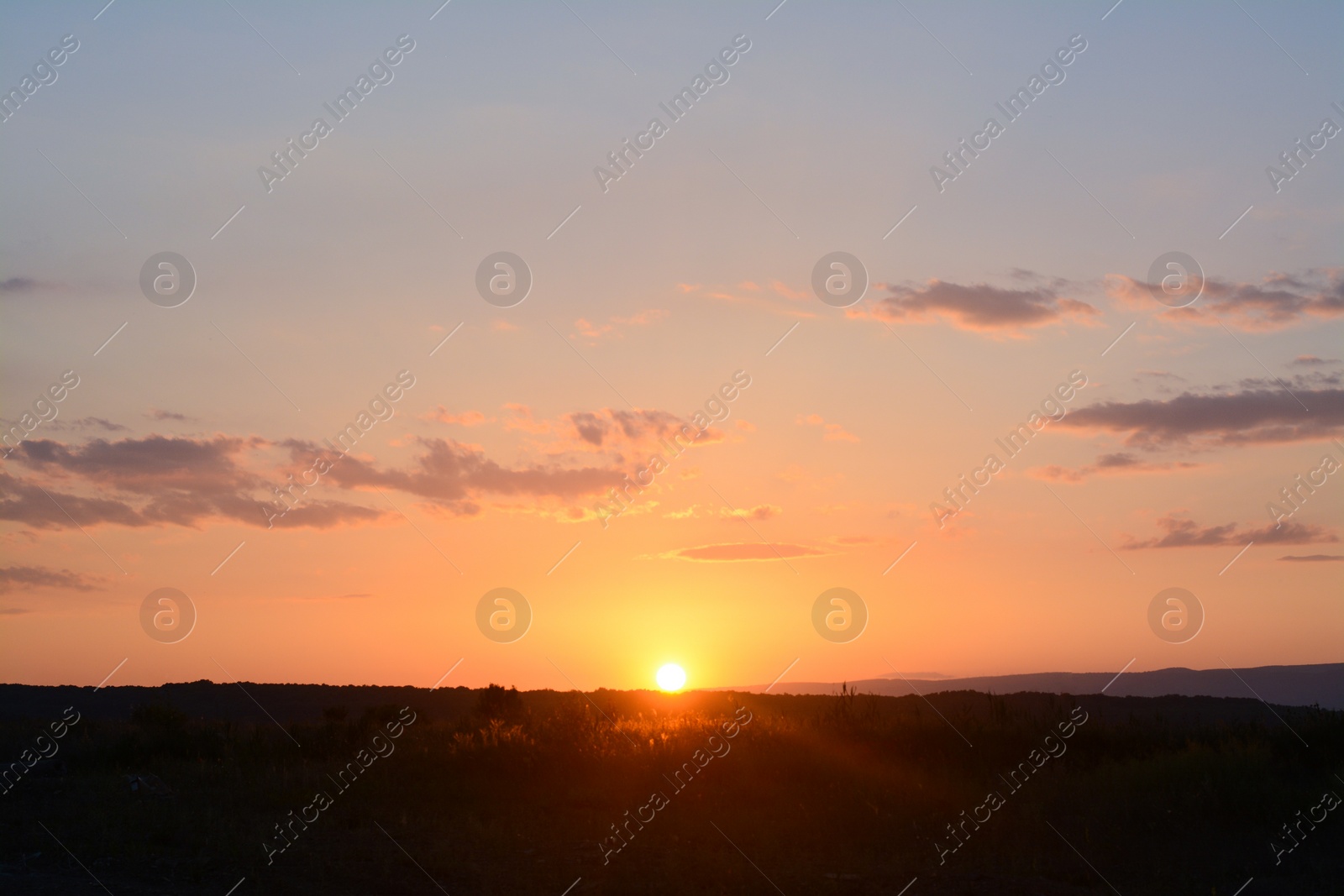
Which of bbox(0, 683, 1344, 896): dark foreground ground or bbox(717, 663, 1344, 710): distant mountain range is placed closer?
bbox(0, 683, 1344, 896): dark foreground ground

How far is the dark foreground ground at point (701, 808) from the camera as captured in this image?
35.7 ft

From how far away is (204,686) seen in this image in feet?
192

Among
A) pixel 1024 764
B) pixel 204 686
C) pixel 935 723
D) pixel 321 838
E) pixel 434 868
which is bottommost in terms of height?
pixel 1024 764

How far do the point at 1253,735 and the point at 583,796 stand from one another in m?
11.9

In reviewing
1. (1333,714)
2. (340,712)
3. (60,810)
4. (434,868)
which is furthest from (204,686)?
(1333,714)

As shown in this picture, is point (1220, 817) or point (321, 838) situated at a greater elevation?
→ point (321, 838)

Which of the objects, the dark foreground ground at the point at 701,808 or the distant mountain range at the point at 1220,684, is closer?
the dark foreground ground at the point at 701,808

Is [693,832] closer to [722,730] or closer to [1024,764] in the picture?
[722,730]

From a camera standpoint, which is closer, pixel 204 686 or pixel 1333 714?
pixel 1333 714

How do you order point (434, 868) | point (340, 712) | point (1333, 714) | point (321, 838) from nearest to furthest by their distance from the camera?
point (434, 868), point (321, 838), point (1333, 714), point (340, 712)

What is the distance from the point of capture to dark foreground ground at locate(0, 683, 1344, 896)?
35.7 ft

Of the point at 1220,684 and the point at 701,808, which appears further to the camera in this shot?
the point at 1220,684

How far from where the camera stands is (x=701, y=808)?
1347cm

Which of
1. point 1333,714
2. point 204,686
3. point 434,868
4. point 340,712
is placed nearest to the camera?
point 434,868
